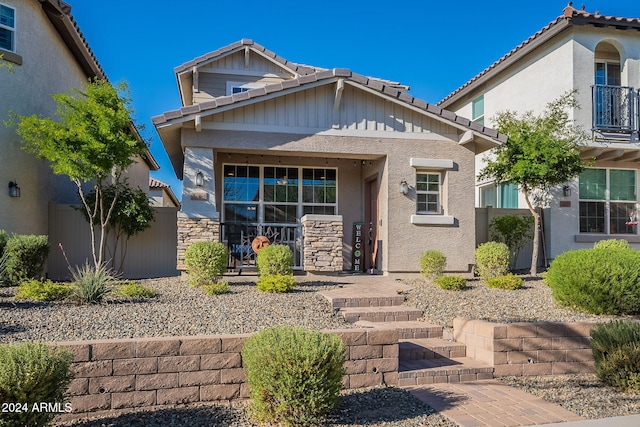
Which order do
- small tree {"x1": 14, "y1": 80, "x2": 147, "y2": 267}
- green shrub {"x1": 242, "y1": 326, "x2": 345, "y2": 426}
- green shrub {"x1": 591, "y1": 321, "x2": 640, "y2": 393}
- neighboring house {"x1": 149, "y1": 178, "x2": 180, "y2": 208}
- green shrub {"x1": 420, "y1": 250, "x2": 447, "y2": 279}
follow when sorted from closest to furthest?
green shrub {"x1": 242, "y1": 326, "x2": 345, "y2": 426} → green shrub {"x1": 591, "y1": 321, "x2": 640, "y2": 393} → small tree {"x1": 14, "y1": 80, "x2": 147, "y2": 267} → green shrub {"x1": 420, "y1": 250, "x2": 447, "y2": 279} → neighboring house {"x1": 149, "y1": 178, "x2": 180, "y2": 208}

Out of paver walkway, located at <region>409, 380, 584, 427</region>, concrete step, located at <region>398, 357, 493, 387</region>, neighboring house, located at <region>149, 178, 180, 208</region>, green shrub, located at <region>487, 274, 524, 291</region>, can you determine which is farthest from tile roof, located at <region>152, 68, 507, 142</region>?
neighboring house, located at <region>149, 178, 180, 208</region>

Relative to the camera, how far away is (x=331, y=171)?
44.5 feet

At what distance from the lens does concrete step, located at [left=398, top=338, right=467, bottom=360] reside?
640cm

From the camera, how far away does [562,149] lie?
12.2 metres

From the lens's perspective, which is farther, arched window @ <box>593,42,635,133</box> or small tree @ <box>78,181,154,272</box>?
arched window @ <box>593,42,635,133</box>

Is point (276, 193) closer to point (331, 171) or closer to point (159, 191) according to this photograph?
point (331, 171)

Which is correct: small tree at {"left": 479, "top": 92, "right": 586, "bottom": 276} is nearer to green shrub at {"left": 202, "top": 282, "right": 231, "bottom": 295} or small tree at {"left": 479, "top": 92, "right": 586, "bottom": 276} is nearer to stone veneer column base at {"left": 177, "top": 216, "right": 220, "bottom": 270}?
stone veneer column base at {"left": 177, "top": 216, "right": 220, "bottom": 270}

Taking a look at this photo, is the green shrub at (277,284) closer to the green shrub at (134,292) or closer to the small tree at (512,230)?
the green shrub at (134,292)

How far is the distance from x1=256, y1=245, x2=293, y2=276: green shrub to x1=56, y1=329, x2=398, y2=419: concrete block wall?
4258mm

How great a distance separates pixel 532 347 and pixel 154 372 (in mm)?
4706

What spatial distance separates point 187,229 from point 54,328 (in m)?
4.98

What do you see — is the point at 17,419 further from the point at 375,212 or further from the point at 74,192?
the point at 74,192

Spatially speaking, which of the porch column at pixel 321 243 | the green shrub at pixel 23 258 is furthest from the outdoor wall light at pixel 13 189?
the porch column at pixel 321 243

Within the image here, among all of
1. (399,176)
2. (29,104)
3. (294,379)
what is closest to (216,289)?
(294,379)
